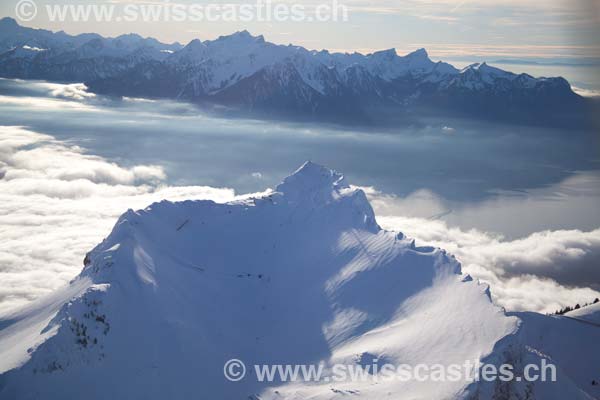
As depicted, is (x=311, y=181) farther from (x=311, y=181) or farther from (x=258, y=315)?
(x=258, y=315)

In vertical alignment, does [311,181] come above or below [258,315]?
above

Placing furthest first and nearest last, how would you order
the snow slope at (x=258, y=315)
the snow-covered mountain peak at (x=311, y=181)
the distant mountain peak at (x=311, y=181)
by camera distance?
1. the distant mountain peak at (x=311, y=181)
2. the snow-covered mountain peak at (x=311, y=181)
3. the snow slope at (x=258, y=315)

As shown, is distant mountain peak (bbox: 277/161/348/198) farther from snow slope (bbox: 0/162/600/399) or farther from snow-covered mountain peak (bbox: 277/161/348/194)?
snow slope (bbox: 0/162/600/399)

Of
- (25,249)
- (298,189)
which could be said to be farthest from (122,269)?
(25,249)

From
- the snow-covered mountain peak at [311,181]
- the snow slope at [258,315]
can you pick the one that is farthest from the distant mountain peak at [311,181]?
the snow slope at [258,315]

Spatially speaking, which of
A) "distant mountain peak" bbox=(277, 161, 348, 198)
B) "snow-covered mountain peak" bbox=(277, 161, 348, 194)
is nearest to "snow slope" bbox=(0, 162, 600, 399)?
"snow-covered mountain peak" bbox=(277, 161, 348, 194)

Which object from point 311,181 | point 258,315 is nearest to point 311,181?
point 311,181

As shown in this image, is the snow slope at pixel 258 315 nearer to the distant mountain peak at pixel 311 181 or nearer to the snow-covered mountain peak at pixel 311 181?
the snow-covered mountain peak at pixel 311 181

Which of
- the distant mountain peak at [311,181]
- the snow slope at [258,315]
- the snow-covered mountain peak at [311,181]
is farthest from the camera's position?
the distant mountain peak at [311,181]

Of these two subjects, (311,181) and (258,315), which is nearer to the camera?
(258,315)
